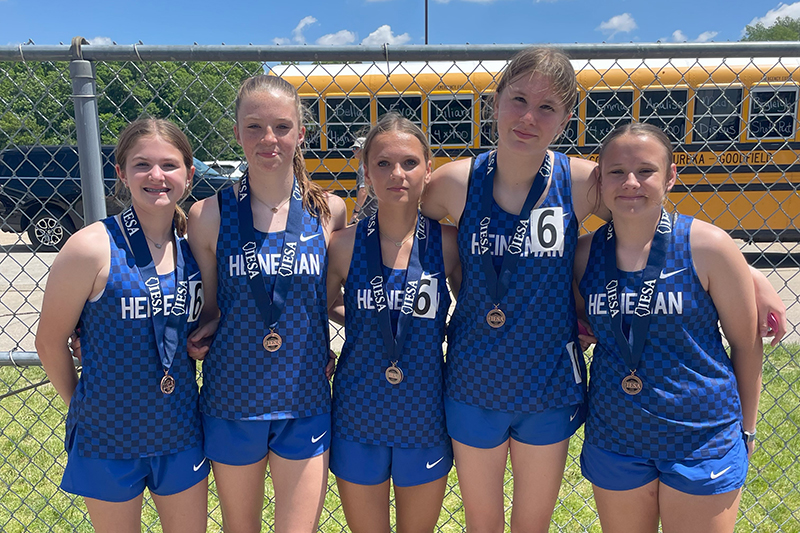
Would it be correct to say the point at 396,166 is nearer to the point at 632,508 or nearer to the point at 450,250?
the point at 450,250

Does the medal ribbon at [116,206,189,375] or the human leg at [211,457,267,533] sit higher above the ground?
the medal ribbon at [116,206,189,375]

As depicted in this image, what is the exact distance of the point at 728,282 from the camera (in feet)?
6.75

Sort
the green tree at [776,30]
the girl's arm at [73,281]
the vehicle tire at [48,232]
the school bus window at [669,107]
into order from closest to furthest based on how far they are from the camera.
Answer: the girl's arm at [73,281], the vehicle tire at [48,232], the school bus window at [669,107], the green tree at [776,30]

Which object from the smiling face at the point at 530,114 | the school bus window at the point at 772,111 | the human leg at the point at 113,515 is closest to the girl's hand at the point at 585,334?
the smiling face at the point at 530,114

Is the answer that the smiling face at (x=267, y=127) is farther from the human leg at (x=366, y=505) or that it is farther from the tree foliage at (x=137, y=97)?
the human leg at (x=366, y=505)

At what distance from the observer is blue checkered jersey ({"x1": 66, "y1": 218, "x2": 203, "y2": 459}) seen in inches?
81.9

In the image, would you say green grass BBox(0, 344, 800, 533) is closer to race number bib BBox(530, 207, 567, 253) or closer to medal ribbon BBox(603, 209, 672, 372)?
medal ribbon BBox(603, 209, 672, 372)

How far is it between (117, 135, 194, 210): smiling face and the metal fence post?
0.92 feet

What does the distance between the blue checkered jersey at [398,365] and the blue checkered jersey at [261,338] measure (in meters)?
0.14

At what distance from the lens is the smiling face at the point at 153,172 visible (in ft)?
7.00

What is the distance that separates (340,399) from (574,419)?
90cm

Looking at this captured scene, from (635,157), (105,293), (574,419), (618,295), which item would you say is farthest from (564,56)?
(105,293)

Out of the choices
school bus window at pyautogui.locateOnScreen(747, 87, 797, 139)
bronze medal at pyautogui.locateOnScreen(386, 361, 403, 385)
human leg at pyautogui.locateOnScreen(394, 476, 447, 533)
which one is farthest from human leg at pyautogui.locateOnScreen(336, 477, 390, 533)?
school bus window at pyautogui.locateOnScreen(747, 87, 797, 139)

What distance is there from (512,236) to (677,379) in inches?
29.7
